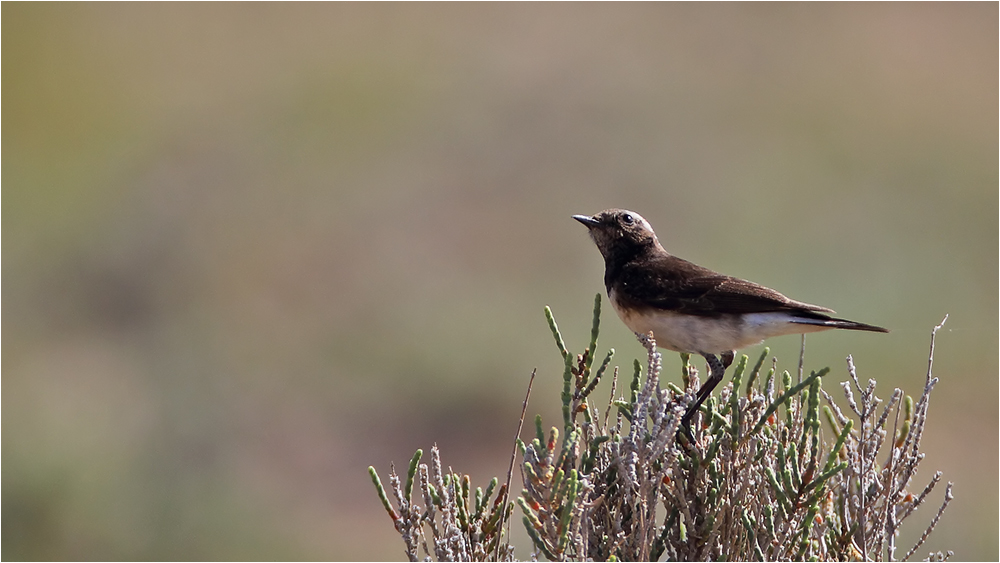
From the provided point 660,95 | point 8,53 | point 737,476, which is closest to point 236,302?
point 8,53

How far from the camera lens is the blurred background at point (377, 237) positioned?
513 inches

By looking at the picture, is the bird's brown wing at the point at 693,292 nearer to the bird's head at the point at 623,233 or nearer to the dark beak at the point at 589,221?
the bird's head at the point at 623,233

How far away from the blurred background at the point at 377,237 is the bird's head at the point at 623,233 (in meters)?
3.52

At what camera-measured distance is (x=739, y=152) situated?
21.9 m

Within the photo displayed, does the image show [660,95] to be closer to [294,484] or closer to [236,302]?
[236,302]

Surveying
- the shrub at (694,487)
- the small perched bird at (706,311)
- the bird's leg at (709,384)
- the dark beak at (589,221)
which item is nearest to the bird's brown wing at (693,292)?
the small perched bird at (706,311)

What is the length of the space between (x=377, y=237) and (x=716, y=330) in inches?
546

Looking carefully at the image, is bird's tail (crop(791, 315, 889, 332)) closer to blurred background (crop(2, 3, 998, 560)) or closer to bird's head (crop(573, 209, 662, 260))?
bird's head (crop(573, 209, 662, 260))

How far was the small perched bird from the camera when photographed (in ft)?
16.8

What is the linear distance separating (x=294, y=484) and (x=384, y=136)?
9.37m

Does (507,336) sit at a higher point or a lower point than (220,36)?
lower

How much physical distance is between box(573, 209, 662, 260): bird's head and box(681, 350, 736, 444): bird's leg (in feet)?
3.24

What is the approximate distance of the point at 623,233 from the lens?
20.2 feet

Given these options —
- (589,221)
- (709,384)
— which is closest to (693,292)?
(709,384)
